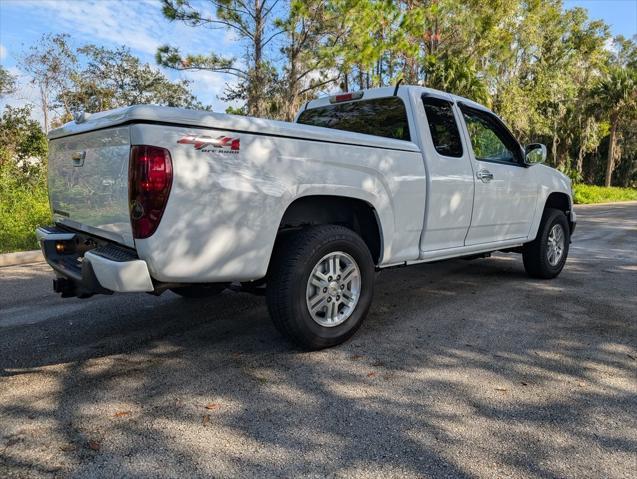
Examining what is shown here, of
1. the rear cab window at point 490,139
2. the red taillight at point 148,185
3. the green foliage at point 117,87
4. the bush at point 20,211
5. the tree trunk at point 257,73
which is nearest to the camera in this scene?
the red taillight at point 148,185

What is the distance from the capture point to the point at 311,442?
232cm

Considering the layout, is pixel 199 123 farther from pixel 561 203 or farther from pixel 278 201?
pixel 561 203

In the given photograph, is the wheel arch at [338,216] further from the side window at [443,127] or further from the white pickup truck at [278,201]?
the side window at [443,127]

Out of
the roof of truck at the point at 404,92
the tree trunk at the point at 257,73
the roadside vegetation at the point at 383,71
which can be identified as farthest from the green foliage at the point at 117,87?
the roof of truck at the point at 404,92

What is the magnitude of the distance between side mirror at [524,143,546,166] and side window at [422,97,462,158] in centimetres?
117

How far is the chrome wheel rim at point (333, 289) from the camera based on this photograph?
3.38 metres

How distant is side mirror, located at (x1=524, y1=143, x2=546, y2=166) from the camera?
17.0 ft

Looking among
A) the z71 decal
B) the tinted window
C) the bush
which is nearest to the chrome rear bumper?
the z71 decal

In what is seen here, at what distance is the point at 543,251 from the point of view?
5.74 meters

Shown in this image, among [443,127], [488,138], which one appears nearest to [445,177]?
[443,127]

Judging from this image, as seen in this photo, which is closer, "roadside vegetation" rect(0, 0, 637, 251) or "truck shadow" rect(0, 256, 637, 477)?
"truck shadow" rect(0, 256, 637, 477)

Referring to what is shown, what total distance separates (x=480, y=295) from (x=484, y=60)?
2075cm

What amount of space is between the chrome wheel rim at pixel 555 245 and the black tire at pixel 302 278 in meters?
3.41

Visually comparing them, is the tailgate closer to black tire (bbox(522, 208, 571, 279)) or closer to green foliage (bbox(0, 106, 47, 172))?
black tire (bbox(522, 208, 571, 279))
